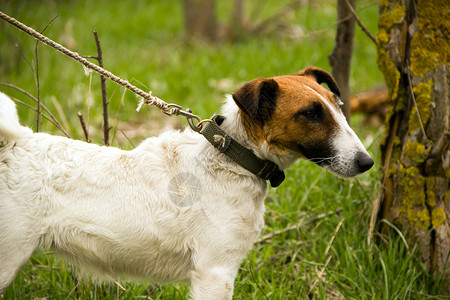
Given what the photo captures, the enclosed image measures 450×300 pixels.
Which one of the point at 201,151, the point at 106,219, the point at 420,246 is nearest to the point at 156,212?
the point at 106,219

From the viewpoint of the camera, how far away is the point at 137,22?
10703 mm

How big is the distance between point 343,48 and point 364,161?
5.91ft

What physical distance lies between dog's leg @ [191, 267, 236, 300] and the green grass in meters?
0.61

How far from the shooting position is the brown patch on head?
2469 mm

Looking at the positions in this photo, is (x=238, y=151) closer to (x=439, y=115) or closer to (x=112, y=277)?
(x=112, y=277)

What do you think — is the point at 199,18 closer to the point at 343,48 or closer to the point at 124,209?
the point at 343,48

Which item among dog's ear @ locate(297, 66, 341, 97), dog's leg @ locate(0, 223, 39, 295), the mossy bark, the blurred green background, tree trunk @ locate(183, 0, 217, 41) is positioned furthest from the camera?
tree trunk @ locate(183, 0, 217, 41)

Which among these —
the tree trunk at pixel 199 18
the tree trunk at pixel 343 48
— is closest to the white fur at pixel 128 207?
the tree trunk at pixel 343 48

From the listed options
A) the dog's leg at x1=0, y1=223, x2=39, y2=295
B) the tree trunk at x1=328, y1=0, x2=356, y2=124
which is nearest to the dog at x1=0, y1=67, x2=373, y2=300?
the dog's leg at x1=0, y1=223, x2=39, y2=295

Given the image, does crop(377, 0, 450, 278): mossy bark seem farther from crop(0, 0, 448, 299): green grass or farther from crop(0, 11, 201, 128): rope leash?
crop(0, 11, 201, 128): rope leash

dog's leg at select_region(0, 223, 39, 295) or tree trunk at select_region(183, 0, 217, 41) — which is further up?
tree trunk at select_region(183, 0, 217, 41)

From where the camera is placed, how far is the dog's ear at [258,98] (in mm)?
2404

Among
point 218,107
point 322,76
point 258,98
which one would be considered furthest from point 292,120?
point 218,107

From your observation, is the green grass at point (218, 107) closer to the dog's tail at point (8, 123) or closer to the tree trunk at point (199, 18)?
the tree trunk at point (199, 18)
